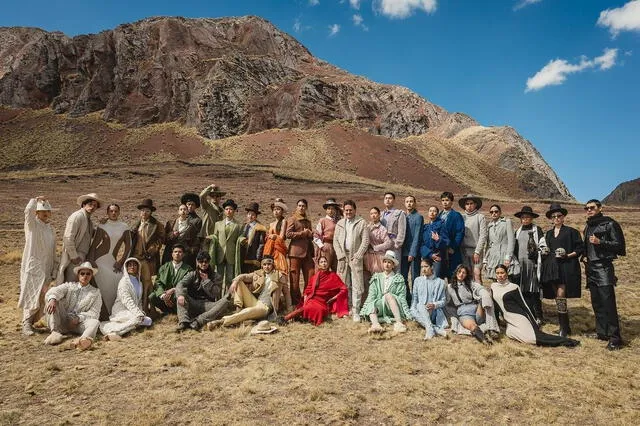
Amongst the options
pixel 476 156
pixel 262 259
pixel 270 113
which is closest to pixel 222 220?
pixel 262 259

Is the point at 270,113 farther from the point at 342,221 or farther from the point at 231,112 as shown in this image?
the point at 342,221

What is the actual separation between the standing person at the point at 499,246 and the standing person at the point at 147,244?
6.32 metres

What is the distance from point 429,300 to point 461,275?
69 centimetres

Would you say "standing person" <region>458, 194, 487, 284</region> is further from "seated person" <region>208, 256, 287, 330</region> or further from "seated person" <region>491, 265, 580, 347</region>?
"seated person" <region>208, 256, 287, 330</region>

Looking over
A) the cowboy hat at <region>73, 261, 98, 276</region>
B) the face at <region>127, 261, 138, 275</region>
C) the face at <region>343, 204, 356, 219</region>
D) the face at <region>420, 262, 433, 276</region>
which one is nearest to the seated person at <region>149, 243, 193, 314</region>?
the face at <region>127, 261, 138, 275</region>

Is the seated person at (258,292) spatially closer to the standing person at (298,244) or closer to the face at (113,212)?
the standing person at (298,244)

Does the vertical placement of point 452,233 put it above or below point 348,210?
below

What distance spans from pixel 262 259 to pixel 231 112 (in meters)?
52.0

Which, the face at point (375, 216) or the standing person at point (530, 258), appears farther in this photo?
the face at point (375, 216)

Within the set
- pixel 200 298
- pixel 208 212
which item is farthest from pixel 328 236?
pixel 200 298

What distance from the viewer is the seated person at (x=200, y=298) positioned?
741 cm

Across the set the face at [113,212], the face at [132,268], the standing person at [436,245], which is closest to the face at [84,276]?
the face at [132,268]

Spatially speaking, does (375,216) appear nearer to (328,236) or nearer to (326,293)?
(328,236)

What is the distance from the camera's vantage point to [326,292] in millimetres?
7992
